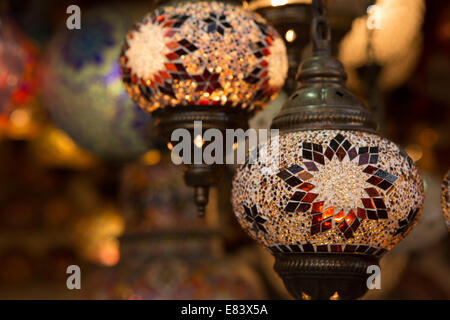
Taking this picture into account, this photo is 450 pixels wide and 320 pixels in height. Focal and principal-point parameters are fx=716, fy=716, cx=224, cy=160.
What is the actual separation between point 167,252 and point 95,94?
0.41m

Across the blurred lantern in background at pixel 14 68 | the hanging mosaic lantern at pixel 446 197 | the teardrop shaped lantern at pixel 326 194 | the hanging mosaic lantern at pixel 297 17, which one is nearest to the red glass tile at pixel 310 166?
the teardrop shaped lantern at pixel 326 194

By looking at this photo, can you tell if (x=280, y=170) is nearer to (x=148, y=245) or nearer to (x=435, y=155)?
(x=148, y=245)

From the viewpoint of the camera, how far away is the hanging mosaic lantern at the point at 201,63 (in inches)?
29.6

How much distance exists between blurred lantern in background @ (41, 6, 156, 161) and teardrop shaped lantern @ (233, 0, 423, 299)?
84 cm

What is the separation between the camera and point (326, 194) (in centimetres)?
64

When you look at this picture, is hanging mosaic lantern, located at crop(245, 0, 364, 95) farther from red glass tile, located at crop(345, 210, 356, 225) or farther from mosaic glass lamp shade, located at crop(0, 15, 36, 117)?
mosaic glass lamp shade, located at crop(0, 15, 36, 117)

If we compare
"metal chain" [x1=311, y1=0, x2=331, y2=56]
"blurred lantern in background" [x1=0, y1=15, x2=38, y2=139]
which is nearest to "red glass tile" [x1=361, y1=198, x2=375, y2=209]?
"metal chain" [x1=311, y1=0, x2=331, y2=56]

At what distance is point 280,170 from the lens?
2.17 feet

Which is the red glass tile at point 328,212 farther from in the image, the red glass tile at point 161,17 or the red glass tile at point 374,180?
the red glass tile at point 161,17

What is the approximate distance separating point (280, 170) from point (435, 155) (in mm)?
2333

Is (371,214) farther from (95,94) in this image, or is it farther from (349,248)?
(95,94)

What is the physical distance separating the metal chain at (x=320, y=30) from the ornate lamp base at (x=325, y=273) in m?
0.21

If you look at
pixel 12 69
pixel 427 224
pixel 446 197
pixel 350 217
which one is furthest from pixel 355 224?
pixel 12 69

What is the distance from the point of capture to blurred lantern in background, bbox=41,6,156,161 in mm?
1510
